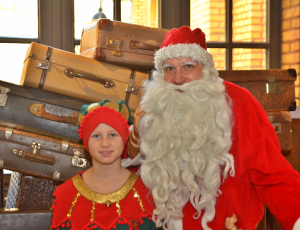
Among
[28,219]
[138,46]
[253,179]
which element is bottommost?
[28,219]

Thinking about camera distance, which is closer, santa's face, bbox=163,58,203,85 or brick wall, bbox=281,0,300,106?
santa's face, bbox=163,58,203,85

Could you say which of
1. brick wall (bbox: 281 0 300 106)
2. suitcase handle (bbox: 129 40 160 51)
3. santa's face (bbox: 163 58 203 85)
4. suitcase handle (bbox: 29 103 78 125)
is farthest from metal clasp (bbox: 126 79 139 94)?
brick wall (bbox: 281 0 300 106)

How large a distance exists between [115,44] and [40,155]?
2.71 ft

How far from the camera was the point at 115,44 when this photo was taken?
2223mm

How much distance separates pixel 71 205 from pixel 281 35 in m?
3.09

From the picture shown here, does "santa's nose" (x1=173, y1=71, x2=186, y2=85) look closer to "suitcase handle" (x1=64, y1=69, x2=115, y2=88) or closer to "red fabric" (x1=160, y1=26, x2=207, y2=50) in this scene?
"red fabric" (x1=160, y1=26, x2=207, y2=50)

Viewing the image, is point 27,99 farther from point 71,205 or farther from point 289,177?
point 289,177

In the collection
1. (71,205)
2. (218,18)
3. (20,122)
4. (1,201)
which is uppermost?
(218,18)

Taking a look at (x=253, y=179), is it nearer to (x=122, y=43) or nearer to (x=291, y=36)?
(x=122, y=43)

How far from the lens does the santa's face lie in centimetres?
162

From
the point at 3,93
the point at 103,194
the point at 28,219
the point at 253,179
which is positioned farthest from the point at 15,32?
the point at 253,179

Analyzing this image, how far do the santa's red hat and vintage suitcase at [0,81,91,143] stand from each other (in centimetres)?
76

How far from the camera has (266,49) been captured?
3756 mm

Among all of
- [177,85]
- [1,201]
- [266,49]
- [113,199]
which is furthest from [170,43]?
[266,49]
